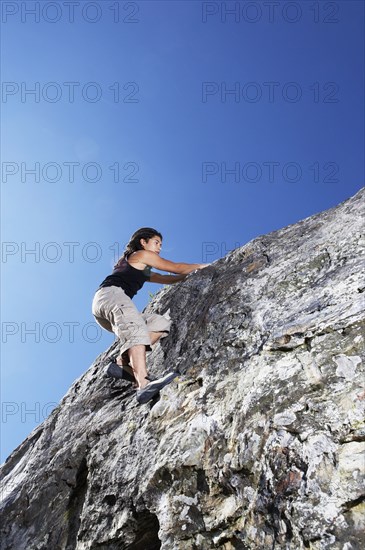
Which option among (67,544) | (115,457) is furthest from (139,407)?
(67,544)

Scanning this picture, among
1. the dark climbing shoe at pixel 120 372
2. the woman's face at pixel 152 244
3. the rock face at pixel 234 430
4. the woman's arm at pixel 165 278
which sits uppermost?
the woman's face at pixel 152 244

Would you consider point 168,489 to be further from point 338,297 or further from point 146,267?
point 146,267

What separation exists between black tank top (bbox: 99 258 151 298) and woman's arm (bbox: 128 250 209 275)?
0.49ft

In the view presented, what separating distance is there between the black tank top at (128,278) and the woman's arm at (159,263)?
150 mm

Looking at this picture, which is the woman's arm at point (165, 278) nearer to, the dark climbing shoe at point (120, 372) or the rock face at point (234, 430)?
the rock face at point (234, 430)

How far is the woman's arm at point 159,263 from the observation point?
8.87 metres

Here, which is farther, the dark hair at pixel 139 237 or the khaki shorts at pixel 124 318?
the dark hair at pixel 139 237

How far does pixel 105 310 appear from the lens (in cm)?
862

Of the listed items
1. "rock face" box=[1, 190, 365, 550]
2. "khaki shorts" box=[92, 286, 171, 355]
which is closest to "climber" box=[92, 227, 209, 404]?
"khaki shorts" box=[92, 286, 171, 355]

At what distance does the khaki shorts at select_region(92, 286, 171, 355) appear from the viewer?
8188 mm

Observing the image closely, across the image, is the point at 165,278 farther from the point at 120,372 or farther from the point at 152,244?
the point at 120,372

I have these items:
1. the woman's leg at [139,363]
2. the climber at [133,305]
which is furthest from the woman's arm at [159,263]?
the woman's leg at [139,363]

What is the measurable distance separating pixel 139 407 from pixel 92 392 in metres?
1.77

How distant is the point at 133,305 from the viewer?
855cm
